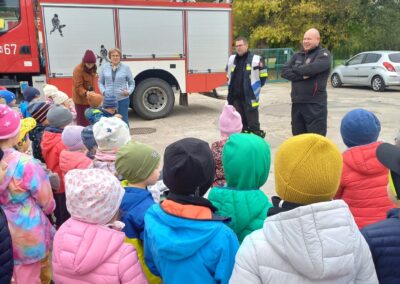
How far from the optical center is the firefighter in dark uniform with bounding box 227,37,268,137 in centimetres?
Result: 603

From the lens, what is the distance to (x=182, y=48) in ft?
32.3

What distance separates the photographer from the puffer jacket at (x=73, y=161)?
3253 millimetres

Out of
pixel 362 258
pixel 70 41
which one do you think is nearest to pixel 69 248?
pixel 362 258

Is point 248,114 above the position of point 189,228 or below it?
below

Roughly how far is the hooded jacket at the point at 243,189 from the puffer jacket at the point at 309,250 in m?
0.51

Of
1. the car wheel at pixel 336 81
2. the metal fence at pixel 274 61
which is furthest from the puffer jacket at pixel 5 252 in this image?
the metal fence at pixel 274 61

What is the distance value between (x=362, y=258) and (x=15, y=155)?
76.1 inches

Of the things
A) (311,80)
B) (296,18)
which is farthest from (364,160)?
(296,18)

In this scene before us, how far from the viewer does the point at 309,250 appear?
4.55 ft

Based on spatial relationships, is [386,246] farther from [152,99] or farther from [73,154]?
[152,99]

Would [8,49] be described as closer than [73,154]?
No

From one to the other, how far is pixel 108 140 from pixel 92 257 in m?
1.26

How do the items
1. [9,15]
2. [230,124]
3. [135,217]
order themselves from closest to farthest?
1. [135,217]
2. [230,124]
3. [9,15]

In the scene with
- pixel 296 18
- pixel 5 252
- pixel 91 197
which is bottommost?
pixel 5 252
